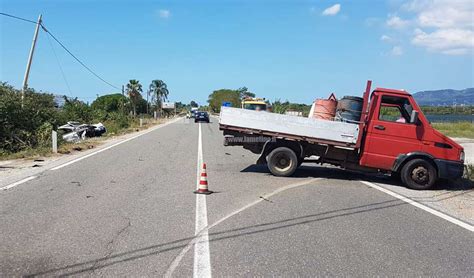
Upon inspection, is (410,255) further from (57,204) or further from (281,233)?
(57,204)

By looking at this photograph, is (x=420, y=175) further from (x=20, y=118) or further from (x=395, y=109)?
(x=20, y=118)

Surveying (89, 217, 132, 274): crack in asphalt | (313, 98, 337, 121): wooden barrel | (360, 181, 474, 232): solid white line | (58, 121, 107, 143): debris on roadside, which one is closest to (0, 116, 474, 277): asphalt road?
(89, 217, 132, 274): crack in asphalt

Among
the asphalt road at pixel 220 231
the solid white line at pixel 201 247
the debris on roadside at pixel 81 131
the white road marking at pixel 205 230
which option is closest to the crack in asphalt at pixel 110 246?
the asphalt road at pixel 220 231

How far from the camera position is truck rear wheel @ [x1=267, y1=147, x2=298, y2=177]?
1073cm

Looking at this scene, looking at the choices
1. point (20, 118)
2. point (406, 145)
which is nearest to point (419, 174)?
point (406, 145)

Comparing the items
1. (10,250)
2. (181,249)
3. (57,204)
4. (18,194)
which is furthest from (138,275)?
(18,194)

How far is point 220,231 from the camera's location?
584cm

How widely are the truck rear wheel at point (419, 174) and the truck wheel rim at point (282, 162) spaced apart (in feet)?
8.99

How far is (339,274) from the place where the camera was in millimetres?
4434

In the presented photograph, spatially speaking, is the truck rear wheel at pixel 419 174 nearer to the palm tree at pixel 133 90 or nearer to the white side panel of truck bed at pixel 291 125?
the white side panel of truck bed at pixel 291 125

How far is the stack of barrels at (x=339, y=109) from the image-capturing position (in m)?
10.5

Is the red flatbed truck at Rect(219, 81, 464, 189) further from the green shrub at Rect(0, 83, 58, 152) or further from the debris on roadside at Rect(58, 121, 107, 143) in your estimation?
the debris on roadside at Rect(58, 121, 107, 143)

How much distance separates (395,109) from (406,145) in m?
0.94

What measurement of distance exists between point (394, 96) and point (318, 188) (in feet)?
9.78
